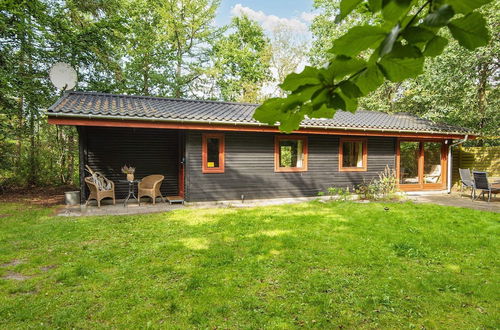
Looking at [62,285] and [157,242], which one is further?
[157,242]

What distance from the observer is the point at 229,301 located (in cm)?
284

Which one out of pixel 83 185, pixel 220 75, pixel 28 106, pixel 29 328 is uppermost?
pixel 220 75

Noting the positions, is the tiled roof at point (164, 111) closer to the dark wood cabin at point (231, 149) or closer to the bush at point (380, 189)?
the dark wood cabin at point (231, 149)

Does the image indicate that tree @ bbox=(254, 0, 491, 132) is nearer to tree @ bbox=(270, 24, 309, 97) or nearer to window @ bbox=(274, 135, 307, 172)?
window @ bbox=(274, 135, 307, 172)

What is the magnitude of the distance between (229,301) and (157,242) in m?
2.29

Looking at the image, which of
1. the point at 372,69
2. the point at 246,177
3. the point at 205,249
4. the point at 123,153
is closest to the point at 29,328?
the point at 205,249

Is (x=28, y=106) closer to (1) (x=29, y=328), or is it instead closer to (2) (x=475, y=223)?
(1) (x=29, y=328)

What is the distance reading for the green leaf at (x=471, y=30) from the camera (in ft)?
1.83

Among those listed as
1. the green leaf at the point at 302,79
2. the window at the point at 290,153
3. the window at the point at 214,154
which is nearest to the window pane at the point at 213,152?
the window at the point at 214,154

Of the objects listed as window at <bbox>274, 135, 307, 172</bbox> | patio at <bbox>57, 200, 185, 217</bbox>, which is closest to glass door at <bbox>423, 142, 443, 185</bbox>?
window at <bbox>274, 135, 307, 172</bbox>

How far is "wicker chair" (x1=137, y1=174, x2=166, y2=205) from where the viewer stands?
8289 millimetres

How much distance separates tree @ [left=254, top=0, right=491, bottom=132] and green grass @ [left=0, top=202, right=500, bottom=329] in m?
2.37

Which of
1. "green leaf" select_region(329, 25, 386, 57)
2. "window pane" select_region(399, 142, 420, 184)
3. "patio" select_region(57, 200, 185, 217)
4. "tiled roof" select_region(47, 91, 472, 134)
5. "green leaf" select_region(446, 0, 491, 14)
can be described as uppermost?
"tiled roof" select_region(47, 91, 472, 134)

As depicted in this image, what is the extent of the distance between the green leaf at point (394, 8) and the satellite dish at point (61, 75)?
Result: 33.4ft
